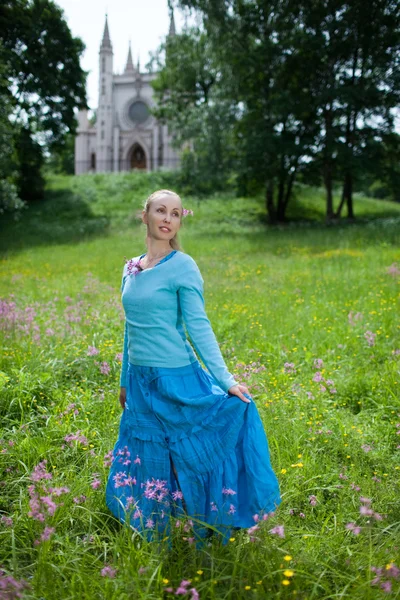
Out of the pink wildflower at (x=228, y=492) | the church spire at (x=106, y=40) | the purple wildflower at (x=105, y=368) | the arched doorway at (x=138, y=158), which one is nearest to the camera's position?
the pink wildflower at (x=228, y=492)

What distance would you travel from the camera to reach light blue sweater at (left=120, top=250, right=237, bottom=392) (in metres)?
2.71

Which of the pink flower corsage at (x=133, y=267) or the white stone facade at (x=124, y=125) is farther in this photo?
the white stone facade at (x=124, y=125)

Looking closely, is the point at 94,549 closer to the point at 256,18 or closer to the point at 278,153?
the point at 278,153

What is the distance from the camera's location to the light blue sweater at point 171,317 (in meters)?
2.71

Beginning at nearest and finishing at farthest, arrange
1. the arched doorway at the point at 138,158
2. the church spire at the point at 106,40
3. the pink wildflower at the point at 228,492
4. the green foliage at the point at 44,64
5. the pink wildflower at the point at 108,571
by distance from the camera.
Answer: the pink wildflower at the point at 108,571, the pink wildflower at the point at 228,492, the green foliage at the point at 44,64, the church spire at the point at 106,40, the arched doorway at the point at 138,158

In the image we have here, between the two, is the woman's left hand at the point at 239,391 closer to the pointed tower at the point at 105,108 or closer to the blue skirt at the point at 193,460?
the blue skirt at the point at 193,460

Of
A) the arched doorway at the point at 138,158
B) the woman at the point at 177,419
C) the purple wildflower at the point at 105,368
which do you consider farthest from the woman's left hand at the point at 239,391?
the arched doorway at the point at 138,158

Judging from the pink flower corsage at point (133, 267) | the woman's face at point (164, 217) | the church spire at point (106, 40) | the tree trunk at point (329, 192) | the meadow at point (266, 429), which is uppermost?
the church spire at point (106, 40)

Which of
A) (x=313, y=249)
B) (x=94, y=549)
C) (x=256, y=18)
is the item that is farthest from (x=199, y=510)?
(x=256, y=18)

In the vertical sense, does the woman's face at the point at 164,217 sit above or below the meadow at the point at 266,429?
above

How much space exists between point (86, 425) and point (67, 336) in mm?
2358

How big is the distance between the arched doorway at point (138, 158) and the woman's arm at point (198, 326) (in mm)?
70002

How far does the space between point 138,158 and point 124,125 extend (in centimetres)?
A: 496

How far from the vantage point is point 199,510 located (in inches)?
106
